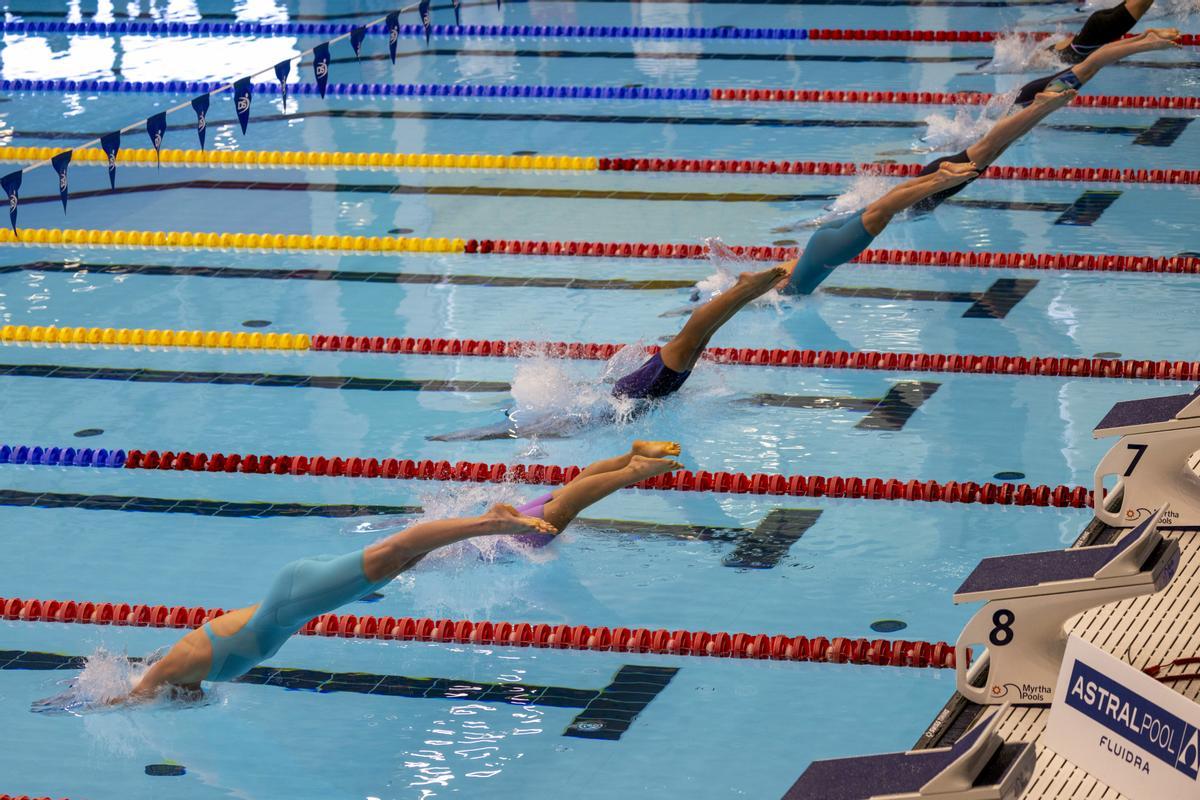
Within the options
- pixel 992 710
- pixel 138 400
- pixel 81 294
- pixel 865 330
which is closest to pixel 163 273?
pixel 81 294

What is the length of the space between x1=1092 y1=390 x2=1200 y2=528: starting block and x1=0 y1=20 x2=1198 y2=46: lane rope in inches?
304

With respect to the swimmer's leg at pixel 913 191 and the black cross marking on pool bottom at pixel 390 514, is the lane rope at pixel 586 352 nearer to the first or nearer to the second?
the swimmer's leg at pixel 913 191

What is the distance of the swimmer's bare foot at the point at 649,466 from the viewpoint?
4605 millimetres

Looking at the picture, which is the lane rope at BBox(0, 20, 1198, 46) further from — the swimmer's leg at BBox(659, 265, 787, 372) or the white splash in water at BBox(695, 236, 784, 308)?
the swimmer's leg at BBox(659, 265, 787, 372)

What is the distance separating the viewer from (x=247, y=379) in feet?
22.3

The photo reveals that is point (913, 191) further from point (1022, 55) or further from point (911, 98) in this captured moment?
point (1022, 55)

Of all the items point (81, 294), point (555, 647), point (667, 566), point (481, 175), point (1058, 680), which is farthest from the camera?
point (481, 175)

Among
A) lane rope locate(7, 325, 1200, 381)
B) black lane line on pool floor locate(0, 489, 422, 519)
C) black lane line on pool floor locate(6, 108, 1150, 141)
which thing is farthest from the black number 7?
black lane line on pool floor locate(6, 108, 1150, 141)

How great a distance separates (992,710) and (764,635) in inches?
48.9

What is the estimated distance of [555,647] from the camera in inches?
186

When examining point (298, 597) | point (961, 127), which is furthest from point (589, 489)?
point (961, 127)

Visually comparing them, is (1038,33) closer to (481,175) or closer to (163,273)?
(481,175)

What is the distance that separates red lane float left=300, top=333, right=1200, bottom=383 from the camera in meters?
6.34

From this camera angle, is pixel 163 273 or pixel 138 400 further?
pixel 163 273
